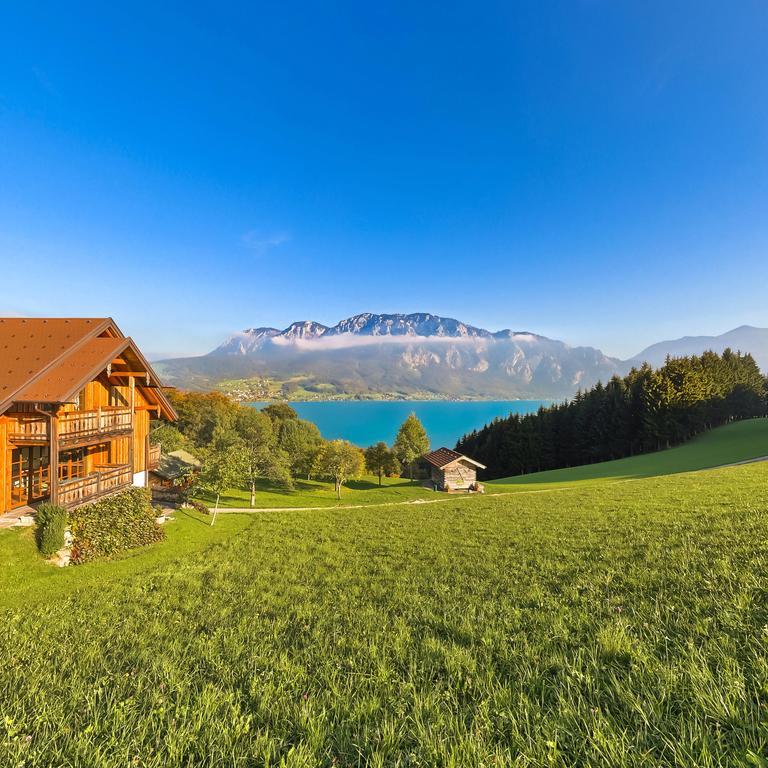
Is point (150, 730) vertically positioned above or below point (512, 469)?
above

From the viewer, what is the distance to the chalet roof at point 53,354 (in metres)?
13.0

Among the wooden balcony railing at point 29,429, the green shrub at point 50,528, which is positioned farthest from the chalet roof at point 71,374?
the green shrub at point 50,528

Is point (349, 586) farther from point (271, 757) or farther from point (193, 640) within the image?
point (271, 757)

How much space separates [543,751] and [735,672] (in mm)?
2059

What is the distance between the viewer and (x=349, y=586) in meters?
8.24

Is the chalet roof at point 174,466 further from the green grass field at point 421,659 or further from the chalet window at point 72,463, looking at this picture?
the green grass field at point 421,659

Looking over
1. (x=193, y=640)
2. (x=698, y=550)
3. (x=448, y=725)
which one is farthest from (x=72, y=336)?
(x=698, y=550)

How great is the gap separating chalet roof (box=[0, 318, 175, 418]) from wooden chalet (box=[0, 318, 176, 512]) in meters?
0.03

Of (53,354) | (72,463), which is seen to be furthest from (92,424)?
(53,354)

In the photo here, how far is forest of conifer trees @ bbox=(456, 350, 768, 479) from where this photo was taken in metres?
53.3

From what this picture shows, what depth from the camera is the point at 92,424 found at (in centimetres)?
1582

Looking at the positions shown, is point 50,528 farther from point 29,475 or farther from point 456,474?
point 456,474

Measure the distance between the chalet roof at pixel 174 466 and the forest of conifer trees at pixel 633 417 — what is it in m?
51.7

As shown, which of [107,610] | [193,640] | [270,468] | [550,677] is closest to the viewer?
[550,677]
